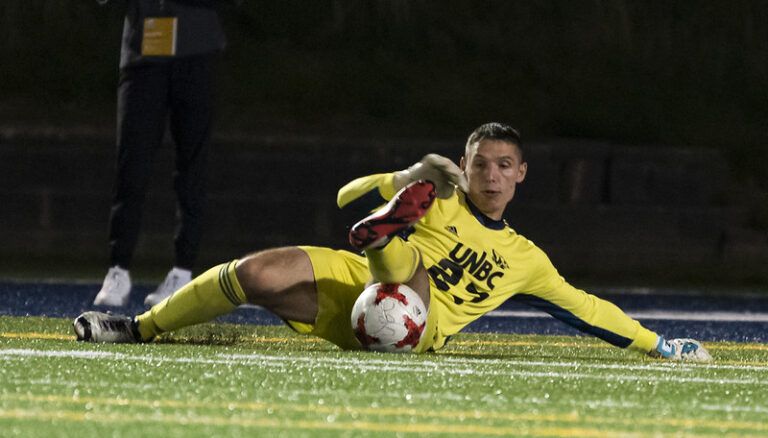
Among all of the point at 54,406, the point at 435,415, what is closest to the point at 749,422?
the point at 435,415

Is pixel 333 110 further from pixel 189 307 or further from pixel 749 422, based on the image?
pixel 749 422

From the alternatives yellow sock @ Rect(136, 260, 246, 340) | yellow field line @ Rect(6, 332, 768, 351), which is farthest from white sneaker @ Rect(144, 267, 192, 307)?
yellow sock @ Rect(136, 260, 246, 340)

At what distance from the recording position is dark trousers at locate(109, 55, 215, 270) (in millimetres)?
8641

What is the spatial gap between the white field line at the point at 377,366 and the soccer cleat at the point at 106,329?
0.45m

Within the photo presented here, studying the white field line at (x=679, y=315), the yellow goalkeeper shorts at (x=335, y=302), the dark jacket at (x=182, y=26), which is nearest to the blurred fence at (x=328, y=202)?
the white field line at (x=679, y=315)

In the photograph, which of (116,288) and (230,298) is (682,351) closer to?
(230,298)

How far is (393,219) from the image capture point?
5.92 metres

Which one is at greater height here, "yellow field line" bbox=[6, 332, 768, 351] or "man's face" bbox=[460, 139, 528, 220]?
"man's face" bbox=[460, 139, 528, 220]

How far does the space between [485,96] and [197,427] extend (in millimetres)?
12727

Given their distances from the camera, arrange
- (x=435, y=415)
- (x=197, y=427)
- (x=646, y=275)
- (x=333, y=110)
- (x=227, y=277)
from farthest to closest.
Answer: (x=333, y=110)
(x=646, y=275)
(x=227, y=277)
(x=435, y=415)
(x=197, y=427)

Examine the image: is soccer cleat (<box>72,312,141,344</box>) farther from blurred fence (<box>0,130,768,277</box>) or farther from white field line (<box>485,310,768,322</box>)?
blurred fence (<box>0,130,768,277</box>)

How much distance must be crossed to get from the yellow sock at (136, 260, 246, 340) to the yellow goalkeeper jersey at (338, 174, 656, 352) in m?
0.55

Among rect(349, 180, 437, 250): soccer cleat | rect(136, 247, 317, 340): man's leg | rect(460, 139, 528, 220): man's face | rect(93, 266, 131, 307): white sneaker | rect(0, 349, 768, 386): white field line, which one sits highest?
rect(460, 139, 528, 220): man's face

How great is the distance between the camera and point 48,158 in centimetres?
1392
